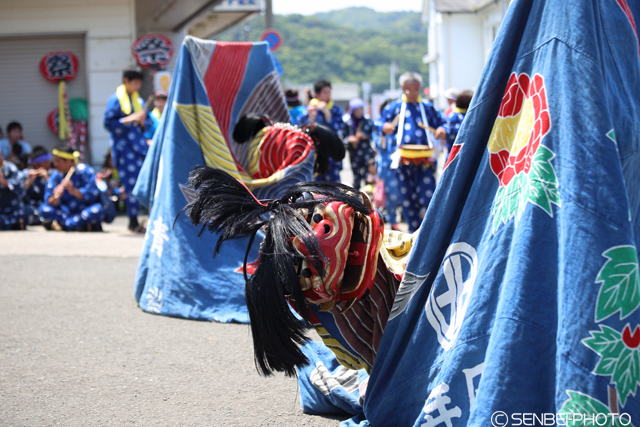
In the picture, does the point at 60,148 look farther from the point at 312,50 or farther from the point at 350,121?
the point at 312,50

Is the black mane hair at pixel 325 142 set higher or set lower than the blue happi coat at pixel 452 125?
lower

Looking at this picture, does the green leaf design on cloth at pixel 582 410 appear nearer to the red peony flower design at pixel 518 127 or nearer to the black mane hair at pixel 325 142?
the red peony flower design at pixel 518 127

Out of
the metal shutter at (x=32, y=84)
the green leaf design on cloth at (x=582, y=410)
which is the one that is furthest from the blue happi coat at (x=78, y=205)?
the green leaf design on cloth at (x=582, y=410)

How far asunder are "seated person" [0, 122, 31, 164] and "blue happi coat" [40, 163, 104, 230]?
3.18m

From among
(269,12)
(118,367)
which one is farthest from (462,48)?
(118,367)

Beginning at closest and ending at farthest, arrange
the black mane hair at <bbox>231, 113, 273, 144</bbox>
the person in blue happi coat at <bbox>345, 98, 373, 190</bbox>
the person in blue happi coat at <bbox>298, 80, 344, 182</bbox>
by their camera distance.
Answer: the black mane hair at <bbox>231, 113, 273, 144</bbox>
the person in blue happi coat at <bbox>298, 80, 344, 182</bbox>
the person in blue happi coat at <bbox>345, 98, 373, 190</bbox>

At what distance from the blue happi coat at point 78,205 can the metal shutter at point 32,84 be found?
4793 millimetres

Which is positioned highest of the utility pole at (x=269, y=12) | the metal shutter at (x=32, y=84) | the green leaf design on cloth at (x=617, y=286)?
the utility pole at (x=269, y=12)

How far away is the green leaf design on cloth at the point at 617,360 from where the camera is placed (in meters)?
1.55

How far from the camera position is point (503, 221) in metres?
1.80

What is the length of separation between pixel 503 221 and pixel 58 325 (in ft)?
10.2

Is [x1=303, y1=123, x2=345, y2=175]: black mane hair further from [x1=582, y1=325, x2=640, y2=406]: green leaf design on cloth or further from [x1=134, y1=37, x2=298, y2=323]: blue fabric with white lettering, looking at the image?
[x1=582, y1=325, x2=640, y2=406]: green leaf design on cloth

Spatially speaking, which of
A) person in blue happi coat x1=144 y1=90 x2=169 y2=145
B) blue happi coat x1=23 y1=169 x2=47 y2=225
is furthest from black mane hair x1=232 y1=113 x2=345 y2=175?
blue happi coat x1=23 y1=169 x2=47 y2=225

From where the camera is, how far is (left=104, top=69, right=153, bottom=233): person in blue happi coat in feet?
25.7
